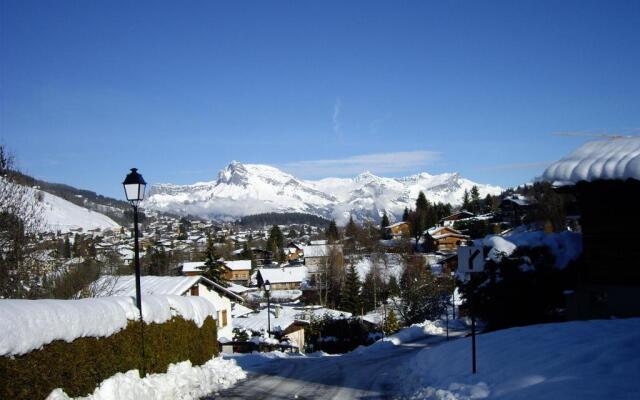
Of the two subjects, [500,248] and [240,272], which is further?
[240,272]

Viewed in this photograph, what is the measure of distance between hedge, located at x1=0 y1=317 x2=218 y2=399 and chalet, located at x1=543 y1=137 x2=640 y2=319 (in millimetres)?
13409

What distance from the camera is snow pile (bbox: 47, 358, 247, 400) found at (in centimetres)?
926

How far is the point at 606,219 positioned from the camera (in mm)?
18812

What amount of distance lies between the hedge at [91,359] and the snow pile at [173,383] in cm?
15

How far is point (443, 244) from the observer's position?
107938mm

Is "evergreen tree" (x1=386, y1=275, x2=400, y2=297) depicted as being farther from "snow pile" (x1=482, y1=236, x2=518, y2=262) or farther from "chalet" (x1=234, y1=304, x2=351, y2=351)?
"snow pile" (x1=482, y1=236, x2=518, y2=262)

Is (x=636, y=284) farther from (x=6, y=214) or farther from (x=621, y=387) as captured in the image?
(x=6, y=214)

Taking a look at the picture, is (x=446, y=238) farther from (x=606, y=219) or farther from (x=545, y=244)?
(x=606, y=219)

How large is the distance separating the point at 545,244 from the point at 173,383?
1733cm

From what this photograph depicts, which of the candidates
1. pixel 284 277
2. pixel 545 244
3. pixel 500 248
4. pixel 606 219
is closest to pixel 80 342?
pixel 606 219

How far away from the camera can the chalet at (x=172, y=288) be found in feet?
97.3

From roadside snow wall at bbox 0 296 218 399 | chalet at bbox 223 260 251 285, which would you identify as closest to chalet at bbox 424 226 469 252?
chalet at bbox 223 260 251 285

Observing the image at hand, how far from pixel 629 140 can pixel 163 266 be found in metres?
88.2

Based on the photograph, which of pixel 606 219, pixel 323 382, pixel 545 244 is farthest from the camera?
pixel 545 244
